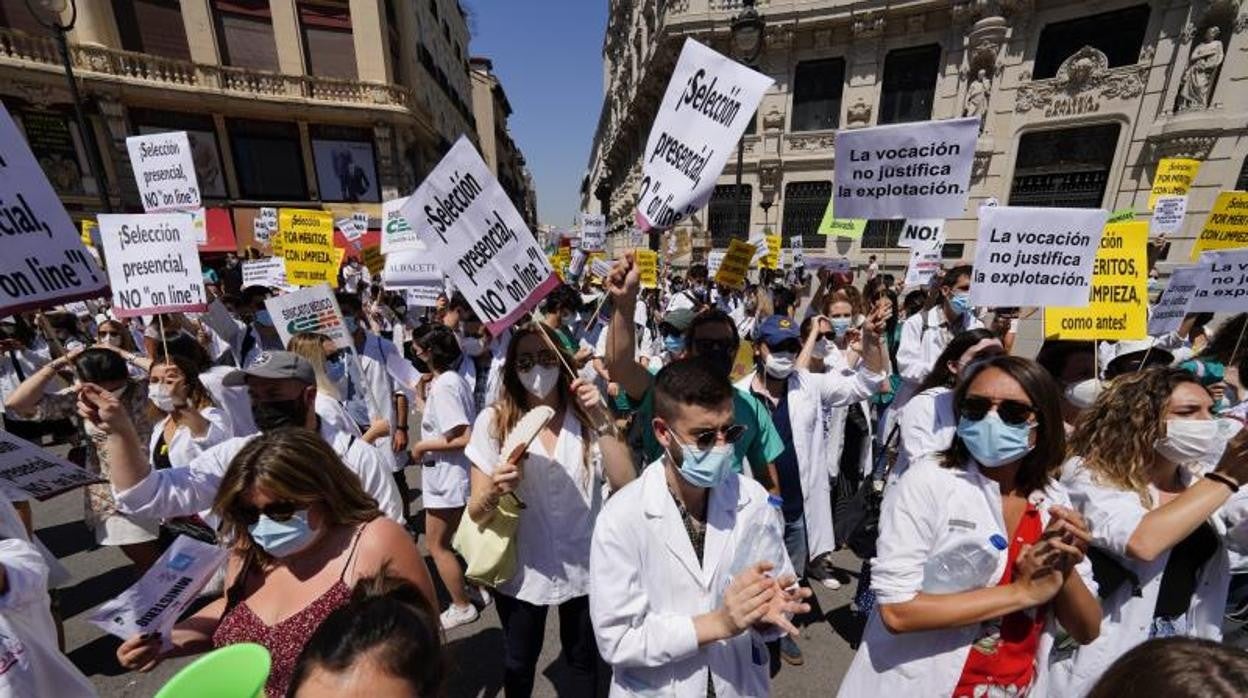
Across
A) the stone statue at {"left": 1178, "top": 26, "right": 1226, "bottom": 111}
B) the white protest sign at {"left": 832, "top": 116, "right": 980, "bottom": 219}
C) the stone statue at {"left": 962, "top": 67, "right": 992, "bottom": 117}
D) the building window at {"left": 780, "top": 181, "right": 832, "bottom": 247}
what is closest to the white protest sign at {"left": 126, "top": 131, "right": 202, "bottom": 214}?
the white protest sign at {"left": 832, "top": 116, "right": 980, "bottom": 219}

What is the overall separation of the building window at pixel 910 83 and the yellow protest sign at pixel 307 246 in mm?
20069

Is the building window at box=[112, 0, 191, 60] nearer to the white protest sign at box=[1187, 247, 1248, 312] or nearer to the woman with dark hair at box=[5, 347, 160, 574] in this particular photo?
the woman with dark hair at box=[5, 347, 160, 574]

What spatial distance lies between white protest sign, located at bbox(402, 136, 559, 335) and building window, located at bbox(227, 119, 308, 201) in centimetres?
2454

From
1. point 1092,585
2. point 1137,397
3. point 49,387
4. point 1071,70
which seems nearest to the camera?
point 1092,585

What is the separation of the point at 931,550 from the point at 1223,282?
13.0 feet

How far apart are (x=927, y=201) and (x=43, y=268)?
4893mm

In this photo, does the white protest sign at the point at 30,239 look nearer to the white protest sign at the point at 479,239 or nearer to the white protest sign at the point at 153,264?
the white protest sign at the point at 153,264

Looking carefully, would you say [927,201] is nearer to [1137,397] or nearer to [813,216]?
[1137,397]

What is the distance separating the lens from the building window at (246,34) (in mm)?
19891

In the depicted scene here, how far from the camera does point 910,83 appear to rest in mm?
18953

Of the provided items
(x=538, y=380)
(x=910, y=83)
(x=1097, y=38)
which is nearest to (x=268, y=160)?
(x=538, y=380)

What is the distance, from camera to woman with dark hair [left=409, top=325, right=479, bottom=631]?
11.2 feet

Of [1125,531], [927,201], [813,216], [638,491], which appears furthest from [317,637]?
[813,216]

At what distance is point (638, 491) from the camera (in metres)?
1.76
